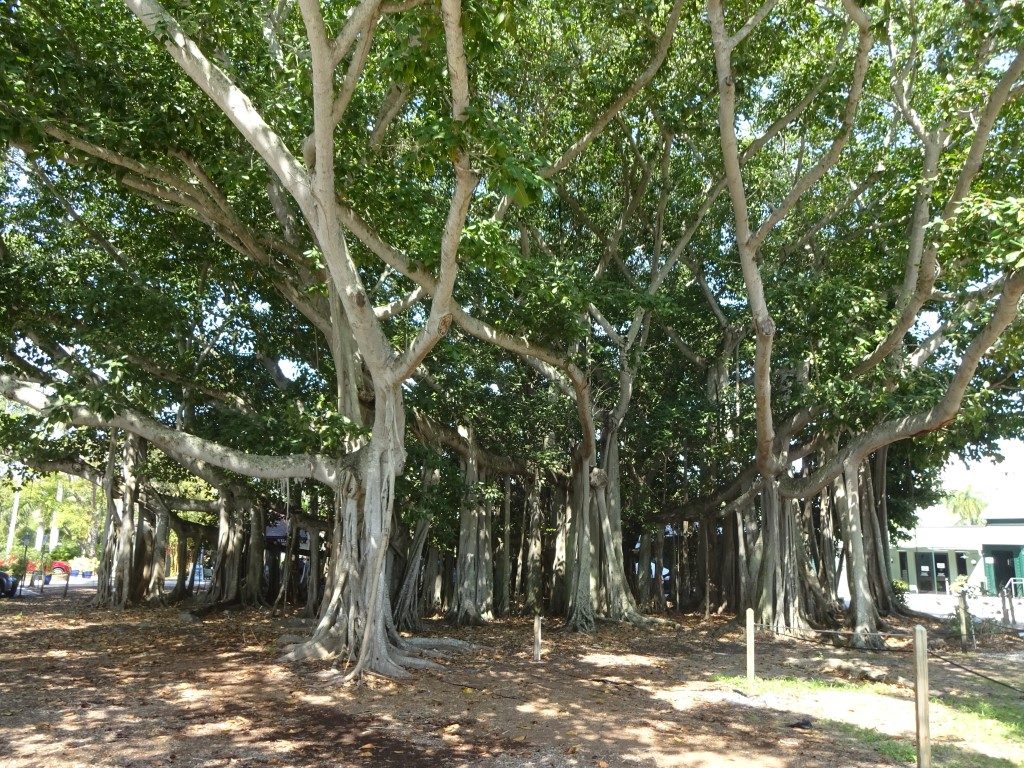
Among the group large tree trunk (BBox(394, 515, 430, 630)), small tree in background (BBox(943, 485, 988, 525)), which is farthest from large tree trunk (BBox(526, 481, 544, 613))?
small tree in background (BBox(943, 485, 988, 525))

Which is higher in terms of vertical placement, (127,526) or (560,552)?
(127,526)

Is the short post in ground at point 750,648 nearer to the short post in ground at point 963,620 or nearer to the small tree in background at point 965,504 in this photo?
the short post in ground at point 963,620

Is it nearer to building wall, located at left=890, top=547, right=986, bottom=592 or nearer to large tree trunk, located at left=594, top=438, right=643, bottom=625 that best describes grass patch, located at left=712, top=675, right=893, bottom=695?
large tree trunk, located at left=594, top=438, right=643, bottom=625

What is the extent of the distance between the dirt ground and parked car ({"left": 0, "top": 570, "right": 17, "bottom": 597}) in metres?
9.09

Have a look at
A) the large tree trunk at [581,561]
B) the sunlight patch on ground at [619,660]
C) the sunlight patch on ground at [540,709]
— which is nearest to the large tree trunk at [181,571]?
the large tree trunk at [581,561]

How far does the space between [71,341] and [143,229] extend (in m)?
1.81

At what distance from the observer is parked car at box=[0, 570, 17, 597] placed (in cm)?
1838

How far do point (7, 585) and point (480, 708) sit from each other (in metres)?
16.7

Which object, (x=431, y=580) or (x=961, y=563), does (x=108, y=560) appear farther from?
(x=961, y=563)

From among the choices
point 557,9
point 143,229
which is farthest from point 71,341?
point 557,9

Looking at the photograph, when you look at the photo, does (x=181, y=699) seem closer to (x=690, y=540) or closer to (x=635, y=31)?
(x=635, y=31)

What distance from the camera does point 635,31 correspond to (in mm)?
10180

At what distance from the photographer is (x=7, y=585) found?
1858 cm

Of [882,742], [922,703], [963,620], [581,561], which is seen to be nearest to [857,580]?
[963,620]
